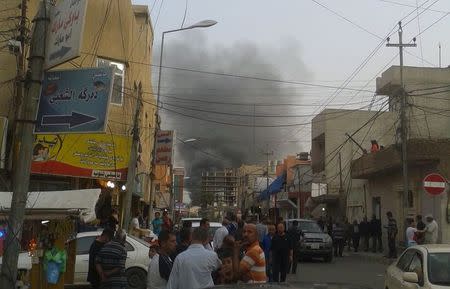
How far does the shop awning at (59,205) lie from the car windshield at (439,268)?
230 inches

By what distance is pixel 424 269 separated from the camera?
7.80 meters

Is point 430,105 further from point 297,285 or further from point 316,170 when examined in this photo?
point 297,285

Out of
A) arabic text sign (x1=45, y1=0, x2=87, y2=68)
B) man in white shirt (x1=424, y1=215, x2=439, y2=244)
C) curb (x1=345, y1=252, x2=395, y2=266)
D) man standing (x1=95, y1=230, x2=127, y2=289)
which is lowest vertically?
curb (x1=345, y1=252, x2=395, y2=266)

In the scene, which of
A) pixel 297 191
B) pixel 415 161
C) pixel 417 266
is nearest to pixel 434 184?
pixel 415 161

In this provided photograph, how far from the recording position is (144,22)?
1384 inches

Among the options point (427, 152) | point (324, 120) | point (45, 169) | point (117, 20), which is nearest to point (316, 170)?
point (324, 120)

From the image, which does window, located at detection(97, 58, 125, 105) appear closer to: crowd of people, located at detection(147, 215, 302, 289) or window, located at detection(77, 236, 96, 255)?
window, located at detection(77, 236, 96, 255)

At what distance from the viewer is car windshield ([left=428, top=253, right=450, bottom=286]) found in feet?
25.0

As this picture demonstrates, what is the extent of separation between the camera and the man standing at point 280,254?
13.8m

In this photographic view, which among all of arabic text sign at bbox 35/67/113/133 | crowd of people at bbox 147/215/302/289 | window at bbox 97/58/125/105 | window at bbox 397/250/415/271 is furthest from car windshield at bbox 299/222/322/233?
arabic text sign at bbox 35/67/113/133

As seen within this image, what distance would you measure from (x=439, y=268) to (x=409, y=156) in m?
17.1

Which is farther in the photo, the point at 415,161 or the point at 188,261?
the point at 415,161

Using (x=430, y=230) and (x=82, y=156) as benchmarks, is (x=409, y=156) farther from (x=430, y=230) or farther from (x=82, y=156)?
(x=82, y=156)

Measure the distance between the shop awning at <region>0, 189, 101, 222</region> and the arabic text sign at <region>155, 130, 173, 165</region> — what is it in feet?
47.8
